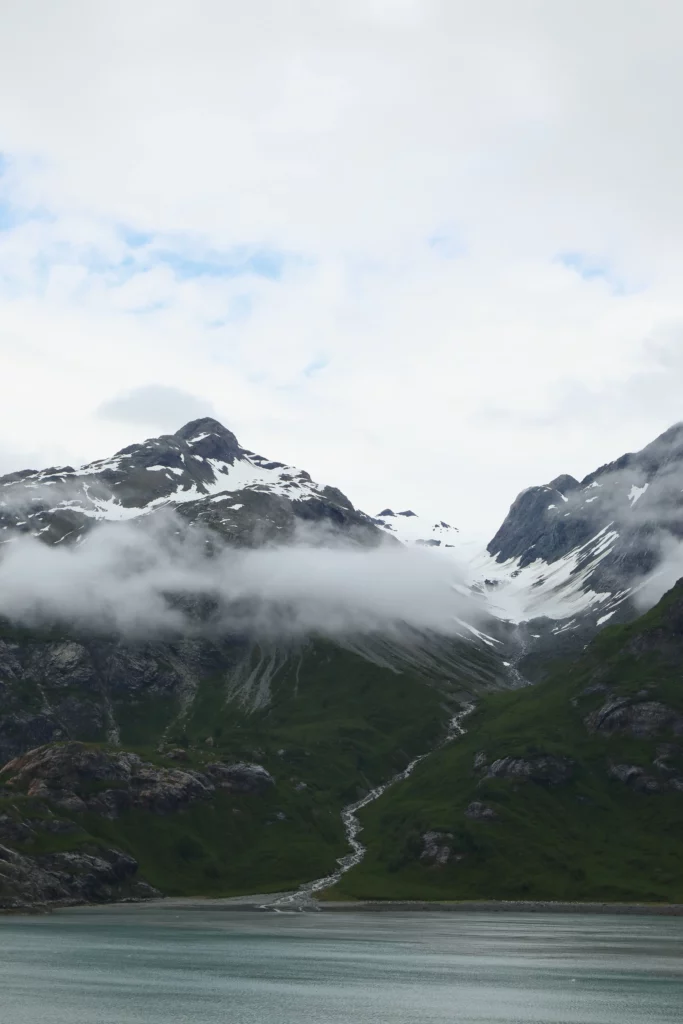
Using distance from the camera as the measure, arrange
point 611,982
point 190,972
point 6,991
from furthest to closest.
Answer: point 190,972 < point 611,982 < point 6,991

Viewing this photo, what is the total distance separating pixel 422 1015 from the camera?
142500mm

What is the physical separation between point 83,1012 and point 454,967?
238 ft

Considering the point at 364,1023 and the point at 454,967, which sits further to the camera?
the point at 454,967

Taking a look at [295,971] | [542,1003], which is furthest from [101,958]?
[542,1003]

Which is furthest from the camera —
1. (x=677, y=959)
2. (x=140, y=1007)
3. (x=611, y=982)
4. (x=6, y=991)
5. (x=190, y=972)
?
(x=677, y=959)

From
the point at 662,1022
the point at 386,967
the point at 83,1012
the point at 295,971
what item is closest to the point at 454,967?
the point at 386,967

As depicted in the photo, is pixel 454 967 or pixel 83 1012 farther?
pixel 454 967

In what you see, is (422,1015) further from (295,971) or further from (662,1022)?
(295,971)

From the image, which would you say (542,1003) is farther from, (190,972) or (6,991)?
(6,991)

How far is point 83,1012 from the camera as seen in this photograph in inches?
5546

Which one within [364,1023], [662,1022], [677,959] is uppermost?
[364,1023]

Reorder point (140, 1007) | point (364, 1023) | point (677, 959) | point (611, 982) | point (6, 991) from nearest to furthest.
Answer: point (364, 1023), point (140, 1007), point (6, 991), point (611, 982), point (677, 959)

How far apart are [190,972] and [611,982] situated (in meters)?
66.9

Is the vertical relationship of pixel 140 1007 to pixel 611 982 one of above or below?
above
